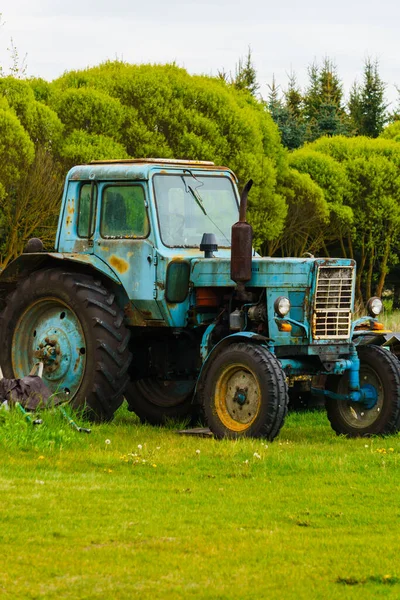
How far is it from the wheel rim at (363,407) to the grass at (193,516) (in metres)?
0.69

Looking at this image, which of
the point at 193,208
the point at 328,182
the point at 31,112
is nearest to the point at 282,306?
the point at 193,208

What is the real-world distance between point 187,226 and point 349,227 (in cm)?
3130

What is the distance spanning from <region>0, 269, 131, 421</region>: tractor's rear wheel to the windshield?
0.99 m

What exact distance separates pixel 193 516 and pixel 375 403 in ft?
16.0

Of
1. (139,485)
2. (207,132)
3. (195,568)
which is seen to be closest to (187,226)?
(139,485)

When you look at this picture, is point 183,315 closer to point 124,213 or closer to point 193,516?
point 124,213

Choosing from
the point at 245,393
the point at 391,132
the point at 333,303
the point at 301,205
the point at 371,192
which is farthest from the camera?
the point at 391,132

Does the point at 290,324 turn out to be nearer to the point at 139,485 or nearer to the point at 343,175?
the point at 139,485

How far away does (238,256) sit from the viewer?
1262 centimetres

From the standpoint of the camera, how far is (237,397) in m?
12.4

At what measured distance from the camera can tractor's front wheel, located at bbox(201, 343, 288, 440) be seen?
12055 millimetres

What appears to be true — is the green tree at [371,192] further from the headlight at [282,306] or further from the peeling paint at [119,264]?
the headlight at [282,306]

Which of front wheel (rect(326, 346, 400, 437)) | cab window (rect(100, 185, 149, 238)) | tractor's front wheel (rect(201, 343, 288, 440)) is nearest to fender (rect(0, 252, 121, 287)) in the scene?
cab window (rect(100, 185, 149, 238))

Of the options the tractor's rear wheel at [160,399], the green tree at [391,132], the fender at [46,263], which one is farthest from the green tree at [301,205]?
the fender at [46,263]
